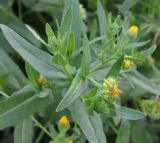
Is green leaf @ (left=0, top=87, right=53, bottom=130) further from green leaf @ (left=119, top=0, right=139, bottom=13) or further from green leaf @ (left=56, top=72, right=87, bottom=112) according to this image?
green leaf @ (left=119, top=0, right=139, bottom=13)

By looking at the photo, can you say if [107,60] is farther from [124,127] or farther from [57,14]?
[57,14]

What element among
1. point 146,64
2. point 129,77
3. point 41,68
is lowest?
point 146,64

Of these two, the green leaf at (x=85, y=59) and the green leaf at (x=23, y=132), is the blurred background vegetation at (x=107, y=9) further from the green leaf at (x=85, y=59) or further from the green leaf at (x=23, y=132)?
the green leaf at (x=85, y=59)

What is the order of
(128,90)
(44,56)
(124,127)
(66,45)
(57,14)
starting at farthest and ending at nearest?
(57,14)
(128,90)
(124,127)
(44,56)
(66,45)

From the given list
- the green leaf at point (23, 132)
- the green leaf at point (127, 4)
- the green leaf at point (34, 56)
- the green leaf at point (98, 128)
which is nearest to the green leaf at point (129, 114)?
the green leaf at point (98, 128)

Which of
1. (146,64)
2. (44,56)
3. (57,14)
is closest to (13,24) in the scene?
(57,14)

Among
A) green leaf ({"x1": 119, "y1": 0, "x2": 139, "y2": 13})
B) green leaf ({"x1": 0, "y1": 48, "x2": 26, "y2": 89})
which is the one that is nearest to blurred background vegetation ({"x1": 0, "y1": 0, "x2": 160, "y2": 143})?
green leaf ({"x1": 119, "y1": 0, "x2": 139, "y2": 13})

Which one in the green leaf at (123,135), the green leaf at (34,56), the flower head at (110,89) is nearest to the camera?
the flower head at (110,89)

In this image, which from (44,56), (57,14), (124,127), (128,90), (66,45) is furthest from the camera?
(57,14)
